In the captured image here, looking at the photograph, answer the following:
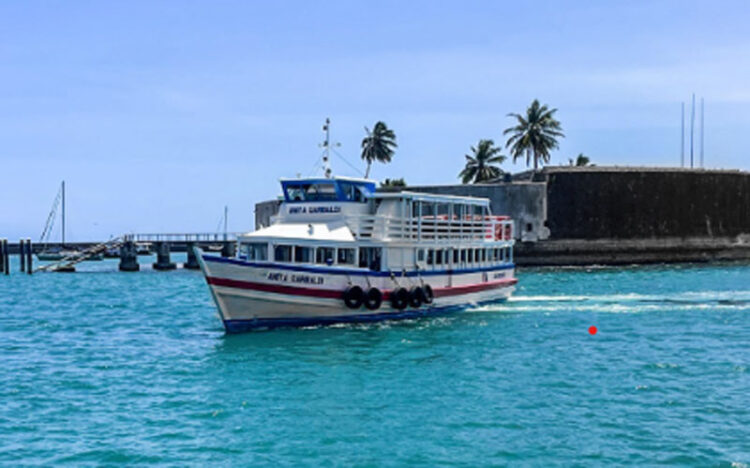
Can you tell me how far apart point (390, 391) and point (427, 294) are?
1268 cm

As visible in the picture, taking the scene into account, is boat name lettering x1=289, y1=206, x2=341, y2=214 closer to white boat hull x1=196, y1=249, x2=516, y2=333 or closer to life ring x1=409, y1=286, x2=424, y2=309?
white boat hull x1=196, y1=249, x2=516, y2=333

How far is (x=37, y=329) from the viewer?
3241 cm

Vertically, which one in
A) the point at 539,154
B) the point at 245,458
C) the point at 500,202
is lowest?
the point at 245,458

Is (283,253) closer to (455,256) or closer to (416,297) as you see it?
(416,297)

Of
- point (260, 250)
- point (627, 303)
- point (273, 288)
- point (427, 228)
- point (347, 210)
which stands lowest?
point (627, 303)

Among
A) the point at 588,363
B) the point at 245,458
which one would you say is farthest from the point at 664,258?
the point at 245,458

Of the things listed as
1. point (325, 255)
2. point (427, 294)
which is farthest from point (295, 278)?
point (427, 294)

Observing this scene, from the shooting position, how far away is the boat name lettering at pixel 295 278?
26.9 meters

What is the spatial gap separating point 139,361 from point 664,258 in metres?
61.1

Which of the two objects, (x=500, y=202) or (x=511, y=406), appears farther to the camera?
(x=500, y=202)

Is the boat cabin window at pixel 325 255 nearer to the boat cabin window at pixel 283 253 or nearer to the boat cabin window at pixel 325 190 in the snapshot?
the boat cabin window at pixel 283 253

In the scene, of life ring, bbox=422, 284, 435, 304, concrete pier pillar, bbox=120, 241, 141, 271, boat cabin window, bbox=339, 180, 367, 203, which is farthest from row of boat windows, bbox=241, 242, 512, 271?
concrete pier pillar, bbox=120, 241, 141, 271

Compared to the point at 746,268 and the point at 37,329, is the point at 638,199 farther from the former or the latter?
the point at 37,329

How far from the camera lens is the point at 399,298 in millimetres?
30172
